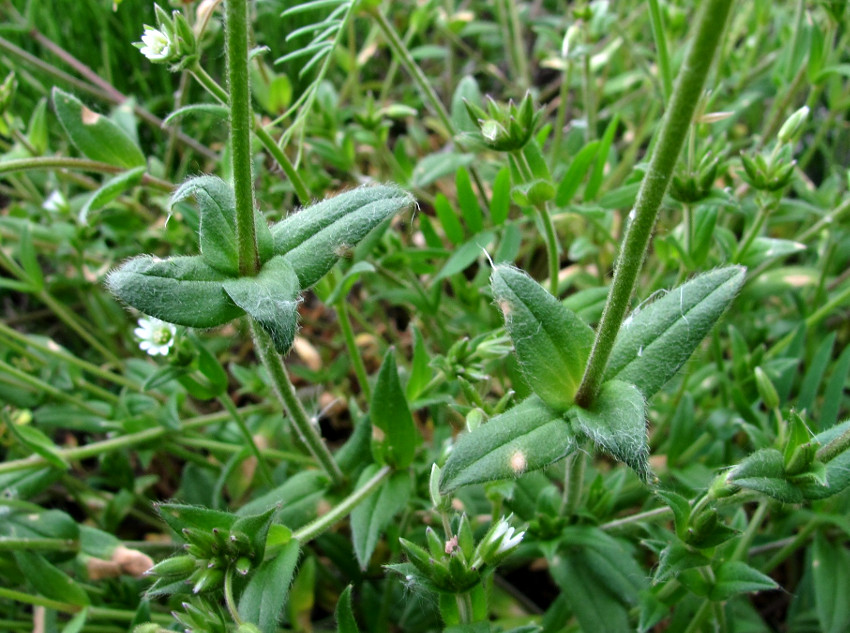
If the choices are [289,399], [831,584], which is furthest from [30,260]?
[831,584]

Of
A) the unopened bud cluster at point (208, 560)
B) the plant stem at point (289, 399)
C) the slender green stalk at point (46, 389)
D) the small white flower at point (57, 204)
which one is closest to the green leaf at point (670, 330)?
the plant stem at point (289, 399)

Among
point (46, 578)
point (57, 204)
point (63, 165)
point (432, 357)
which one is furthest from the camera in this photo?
point (57, 204)

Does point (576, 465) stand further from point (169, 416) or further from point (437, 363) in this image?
point (169, 416)

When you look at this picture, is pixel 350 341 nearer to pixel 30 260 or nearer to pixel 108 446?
pixel 108 446

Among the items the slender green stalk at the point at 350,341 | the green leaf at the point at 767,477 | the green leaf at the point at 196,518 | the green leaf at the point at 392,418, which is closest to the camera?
the green leaf at the point at 767,477

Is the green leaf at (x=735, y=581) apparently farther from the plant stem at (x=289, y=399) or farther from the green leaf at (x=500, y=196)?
the green leaf at (x=500, y=196)

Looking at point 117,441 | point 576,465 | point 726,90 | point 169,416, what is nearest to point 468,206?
point 576,465
